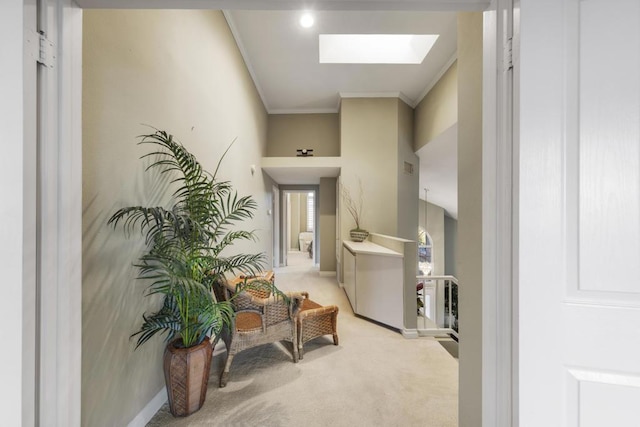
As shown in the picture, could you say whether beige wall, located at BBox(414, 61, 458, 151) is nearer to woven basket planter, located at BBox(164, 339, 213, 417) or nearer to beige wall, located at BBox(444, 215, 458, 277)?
woven basket planter, located at BBox(164, 339, 213, 417)

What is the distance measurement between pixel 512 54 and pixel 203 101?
224 cm

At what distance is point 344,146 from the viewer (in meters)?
4.34

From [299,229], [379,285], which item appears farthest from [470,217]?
[299,229]

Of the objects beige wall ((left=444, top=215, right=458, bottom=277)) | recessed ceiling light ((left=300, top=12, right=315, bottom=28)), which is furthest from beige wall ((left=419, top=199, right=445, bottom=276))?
recessed ceiling light ((left=300, top=12, right=315, bottom=28))

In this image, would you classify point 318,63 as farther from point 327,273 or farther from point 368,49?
point 327,273

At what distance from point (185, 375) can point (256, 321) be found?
25.2 inches

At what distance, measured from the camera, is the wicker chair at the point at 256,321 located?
1.90m

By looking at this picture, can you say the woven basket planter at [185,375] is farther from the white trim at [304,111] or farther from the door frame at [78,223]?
the white trim at [304,111]

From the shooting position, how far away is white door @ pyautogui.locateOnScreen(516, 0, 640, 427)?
2.02 ft

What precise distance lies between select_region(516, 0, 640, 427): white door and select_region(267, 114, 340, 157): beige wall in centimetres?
455

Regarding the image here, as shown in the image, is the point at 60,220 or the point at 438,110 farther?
the point at 438,110

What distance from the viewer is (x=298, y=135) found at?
16.8ft

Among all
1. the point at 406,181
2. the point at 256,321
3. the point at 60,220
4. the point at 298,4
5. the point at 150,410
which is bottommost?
Result: the point at 150,410
